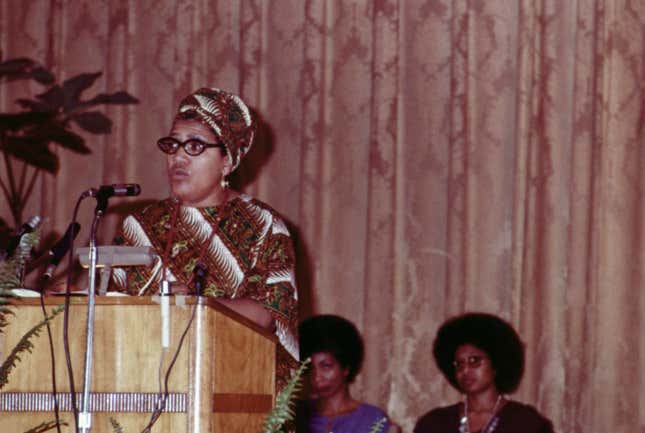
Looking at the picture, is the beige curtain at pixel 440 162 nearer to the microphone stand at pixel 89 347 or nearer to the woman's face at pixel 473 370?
the woman's face at pixel 473 370

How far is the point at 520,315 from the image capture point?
5562mm

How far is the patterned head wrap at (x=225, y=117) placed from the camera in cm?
359

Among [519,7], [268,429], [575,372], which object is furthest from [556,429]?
[268,429]

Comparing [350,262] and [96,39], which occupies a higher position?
[96,39]

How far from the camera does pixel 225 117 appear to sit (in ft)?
11.9

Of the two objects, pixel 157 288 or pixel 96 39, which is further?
pixel 96 39

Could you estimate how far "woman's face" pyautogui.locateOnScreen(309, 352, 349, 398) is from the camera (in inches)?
225

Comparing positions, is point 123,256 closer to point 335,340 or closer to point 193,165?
point 193,165

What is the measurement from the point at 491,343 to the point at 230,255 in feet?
7.49

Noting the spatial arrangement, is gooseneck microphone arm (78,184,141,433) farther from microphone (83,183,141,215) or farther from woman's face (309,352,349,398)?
woman's face (309,352,349,398)

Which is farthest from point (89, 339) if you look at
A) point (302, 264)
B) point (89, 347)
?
point (302, 264)

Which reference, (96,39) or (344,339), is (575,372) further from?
(96,39)

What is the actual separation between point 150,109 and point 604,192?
2.34m

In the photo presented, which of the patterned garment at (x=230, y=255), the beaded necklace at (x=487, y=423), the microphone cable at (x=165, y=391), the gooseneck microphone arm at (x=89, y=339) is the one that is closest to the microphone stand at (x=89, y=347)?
the gooseneck microphone arm at (x=89, y=339)
